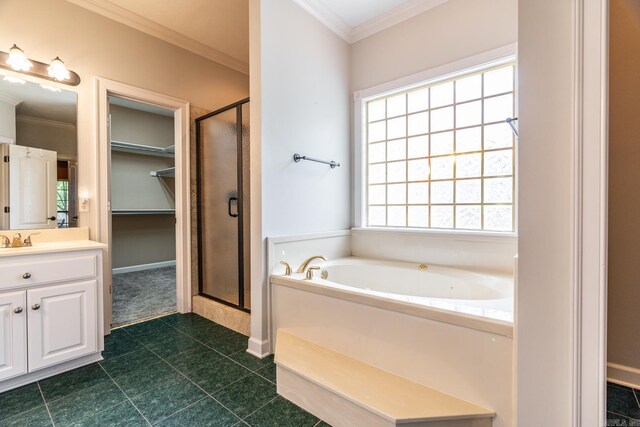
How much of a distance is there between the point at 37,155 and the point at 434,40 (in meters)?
3.10

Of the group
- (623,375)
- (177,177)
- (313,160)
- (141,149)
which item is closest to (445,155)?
(313,160)

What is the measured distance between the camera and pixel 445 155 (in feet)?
7.82

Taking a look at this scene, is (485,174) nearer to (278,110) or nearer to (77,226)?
(278,110)

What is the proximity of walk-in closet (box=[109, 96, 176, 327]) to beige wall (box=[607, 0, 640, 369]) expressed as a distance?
418 centimetres

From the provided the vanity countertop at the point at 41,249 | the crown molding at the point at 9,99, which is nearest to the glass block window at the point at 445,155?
the vanity countertop at the point at 41,249

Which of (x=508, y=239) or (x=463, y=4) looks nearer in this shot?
(x=508, y=239)

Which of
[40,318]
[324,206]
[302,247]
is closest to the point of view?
[40,318]

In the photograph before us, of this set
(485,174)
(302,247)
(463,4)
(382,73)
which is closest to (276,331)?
(302,247)

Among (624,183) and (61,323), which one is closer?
(624,183)

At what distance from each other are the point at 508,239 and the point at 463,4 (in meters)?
1.79

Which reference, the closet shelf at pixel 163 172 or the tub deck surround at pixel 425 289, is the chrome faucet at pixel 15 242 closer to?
the tub deck surround at pixel 425 289

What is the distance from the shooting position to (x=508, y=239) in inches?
78.6

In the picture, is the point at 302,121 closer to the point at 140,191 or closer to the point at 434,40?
the point at 434,40

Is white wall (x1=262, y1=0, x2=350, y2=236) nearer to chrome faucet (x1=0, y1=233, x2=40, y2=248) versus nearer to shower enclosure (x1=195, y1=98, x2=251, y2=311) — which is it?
shower enclosure (x1=195, y1=98, x2=251, y2=311)
